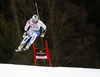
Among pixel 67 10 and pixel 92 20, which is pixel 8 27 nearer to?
pixel 67 10

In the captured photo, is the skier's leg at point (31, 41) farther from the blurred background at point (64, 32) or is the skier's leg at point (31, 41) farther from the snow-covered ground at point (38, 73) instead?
the snow-covered ground at point (38, 73)

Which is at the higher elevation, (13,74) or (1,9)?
(1,9)

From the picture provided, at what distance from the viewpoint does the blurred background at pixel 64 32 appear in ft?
23.6

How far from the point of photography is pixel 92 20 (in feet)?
43.9

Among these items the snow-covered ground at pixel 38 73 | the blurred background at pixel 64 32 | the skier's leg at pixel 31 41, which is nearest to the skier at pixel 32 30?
the skier's leg at pixel 31 41

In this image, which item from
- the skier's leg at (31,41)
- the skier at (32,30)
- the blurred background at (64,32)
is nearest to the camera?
the skier at (32,30)

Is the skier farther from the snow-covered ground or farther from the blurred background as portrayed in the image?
the snow-covered ground

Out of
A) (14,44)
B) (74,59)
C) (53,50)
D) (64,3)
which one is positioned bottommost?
(74,59)

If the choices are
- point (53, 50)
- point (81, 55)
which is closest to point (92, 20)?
point (81, 55)

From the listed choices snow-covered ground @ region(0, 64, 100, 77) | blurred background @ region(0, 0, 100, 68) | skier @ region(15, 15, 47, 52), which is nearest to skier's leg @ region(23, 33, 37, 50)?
skier @ region(15, 15, 47, 52)

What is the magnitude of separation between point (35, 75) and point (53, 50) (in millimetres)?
5155

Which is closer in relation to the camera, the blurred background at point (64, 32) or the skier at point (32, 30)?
the skier at point (32, 30)

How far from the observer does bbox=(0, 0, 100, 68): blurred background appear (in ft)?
23.6

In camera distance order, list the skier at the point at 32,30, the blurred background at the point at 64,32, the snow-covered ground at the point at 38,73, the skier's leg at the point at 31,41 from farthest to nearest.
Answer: the blurred background at the point at 64,32 → the skier's leg at the point at 31,41 → the skier at the point at 32,30 → the snow-covered ground at the point at 38,73
